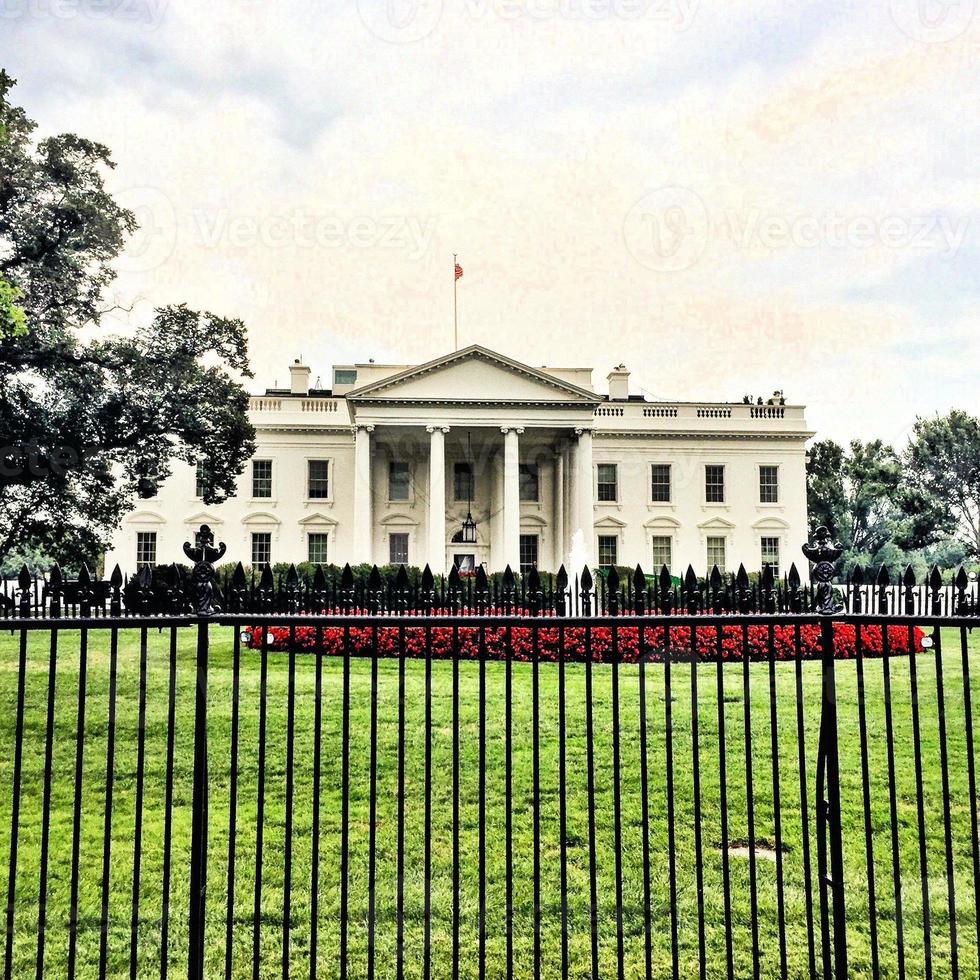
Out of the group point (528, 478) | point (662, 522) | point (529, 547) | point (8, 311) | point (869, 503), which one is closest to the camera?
point (8, 311)

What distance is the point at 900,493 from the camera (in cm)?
4544

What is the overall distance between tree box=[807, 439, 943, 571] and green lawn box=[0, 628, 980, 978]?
37143 millimetres

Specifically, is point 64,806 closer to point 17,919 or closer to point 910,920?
point 17,919

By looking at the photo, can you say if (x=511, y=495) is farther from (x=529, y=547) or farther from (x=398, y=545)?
(x=398, y=545)

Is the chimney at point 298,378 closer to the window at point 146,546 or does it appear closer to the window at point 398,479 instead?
the window at point 398,479

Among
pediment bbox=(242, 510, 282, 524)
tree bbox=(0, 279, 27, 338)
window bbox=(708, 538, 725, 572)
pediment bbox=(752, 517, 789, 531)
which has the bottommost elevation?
window bbox=(708, 538, 725, 572)

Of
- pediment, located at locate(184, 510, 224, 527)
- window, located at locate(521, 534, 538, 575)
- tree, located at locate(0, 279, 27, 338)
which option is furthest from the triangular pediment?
tree, located at locate(0, 279, 27, 338)

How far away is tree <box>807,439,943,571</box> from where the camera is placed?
4331 cm

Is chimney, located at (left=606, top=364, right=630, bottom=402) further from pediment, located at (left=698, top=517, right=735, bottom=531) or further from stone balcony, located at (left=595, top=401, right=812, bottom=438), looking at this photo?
pediment, located at (left=698, top=517, right=735, bottom=531)

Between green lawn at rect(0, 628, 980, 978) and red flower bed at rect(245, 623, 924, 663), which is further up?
red flower bed at rect(245, 623, 924, 663)

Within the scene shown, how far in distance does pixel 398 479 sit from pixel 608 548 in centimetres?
1053

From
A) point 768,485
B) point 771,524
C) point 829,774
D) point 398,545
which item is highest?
point 768,485

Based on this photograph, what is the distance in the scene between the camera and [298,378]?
4000 cm

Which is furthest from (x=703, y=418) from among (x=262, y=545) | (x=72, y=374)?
(x=72, y=374)
